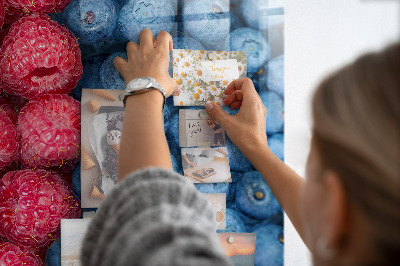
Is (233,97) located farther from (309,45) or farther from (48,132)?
(48,132)

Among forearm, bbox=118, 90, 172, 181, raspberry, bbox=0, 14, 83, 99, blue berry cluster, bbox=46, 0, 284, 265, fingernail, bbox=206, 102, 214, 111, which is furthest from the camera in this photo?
fingernail, bbox=206, 102, 214, 111

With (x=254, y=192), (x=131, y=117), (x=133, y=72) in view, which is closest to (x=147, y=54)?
(x=133, y=72)

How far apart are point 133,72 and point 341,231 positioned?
1.97 feet

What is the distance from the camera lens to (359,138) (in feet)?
1.26

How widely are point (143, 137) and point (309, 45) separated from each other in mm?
628

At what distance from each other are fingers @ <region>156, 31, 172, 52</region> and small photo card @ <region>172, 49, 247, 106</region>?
0.05 m

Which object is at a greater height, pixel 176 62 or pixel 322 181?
pixel 176 62

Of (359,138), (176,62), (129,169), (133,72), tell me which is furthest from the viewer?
(176,62)

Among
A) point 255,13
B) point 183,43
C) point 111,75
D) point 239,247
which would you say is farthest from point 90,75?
point 239,247

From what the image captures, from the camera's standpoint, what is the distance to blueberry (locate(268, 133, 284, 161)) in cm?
104

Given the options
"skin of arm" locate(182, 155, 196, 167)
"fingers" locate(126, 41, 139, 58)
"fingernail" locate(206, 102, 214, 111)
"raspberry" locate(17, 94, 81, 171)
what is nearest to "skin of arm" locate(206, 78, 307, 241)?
"fingernail" locate(206, 102, 214, 111)

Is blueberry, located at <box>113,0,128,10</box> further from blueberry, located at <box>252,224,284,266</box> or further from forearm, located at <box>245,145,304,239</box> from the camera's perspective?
blueberry, located at <box>252,224,284,266</box>

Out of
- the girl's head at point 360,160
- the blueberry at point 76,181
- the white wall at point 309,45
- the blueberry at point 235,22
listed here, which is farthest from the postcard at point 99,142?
the girl's head at point 360,160

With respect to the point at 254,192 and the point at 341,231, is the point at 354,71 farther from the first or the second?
the point at 254,192
